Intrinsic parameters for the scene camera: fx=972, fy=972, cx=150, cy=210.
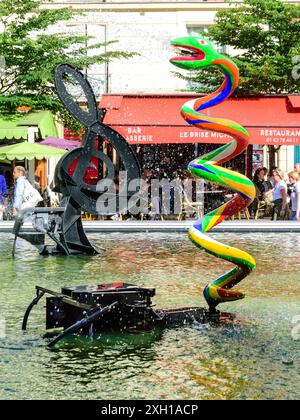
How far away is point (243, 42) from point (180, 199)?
8171 millimetres

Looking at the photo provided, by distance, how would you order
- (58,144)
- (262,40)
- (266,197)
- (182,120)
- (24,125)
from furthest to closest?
(262,40) < (24,125) < (58,144) < (182,120) < (266,197)

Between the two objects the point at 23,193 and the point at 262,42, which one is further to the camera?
the point at 262,42

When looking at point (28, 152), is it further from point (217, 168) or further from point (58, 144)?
point (217, 168)

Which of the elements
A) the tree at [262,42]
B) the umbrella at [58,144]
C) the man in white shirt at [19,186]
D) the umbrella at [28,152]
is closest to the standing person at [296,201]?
the umbrella at [28,152]

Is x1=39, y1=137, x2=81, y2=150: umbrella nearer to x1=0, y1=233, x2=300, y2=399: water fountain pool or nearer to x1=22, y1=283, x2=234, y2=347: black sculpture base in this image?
x1=0, y1=233, x2=300, y2=399: water fountain pool

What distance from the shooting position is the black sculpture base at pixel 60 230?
1481 centimetres

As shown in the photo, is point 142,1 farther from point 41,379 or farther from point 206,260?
point 41,379

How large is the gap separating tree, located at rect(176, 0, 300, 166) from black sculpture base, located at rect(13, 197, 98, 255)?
14766 millimetres

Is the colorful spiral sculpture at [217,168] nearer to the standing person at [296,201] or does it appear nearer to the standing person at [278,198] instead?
the standing person at [296,201]

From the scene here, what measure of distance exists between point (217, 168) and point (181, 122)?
51.3 feet

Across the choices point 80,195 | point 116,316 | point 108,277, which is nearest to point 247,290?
point 108,277

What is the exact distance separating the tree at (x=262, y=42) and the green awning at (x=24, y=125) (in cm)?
513

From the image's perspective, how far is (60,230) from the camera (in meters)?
15.0

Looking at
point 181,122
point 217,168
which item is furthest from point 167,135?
point 217,168
